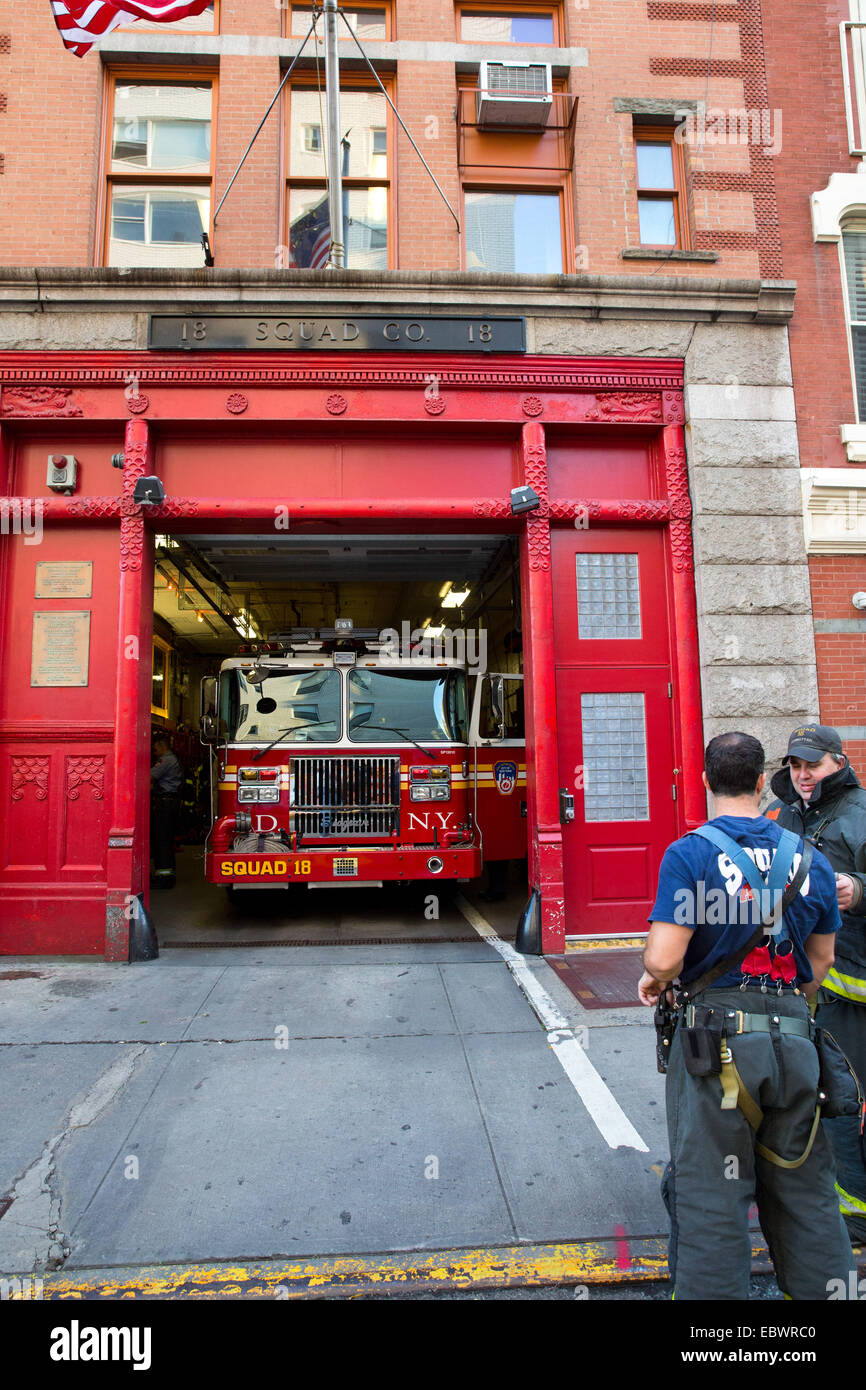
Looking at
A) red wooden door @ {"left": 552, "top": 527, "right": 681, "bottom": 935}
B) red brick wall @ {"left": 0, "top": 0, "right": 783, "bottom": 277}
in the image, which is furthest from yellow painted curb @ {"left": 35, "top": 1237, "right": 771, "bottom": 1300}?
red brick wall @ {"left": 0, "top": 0, "right": 783, "bottom": 277}

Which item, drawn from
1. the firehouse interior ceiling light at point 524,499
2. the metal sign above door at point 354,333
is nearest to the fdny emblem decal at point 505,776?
the firehouse interior ceiling light at point 524,499

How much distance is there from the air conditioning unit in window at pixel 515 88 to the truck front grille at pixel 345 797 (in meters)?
6.90

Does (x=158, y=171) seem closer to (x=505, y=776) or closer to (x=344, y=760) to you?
(x=344, y=760)

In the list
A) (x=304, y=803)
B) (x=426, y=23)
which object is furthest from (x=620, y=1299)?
(x=426, y=23)

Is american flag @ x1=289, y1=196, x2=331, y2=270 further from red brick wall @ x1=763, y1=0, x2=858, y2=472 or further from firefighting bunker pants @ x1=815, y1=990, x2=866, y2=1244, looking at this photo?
firefighting bunker pants @ x1=815, y1=990, x2=866, y2=1244

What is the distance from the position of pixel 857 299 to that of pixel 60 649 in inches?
355

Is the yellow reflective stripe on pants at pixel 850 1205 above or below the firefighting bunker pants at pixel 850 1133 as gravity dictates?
below

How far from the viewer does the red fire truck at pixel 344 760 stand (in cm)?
788

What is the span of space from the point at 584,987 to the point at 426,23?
9.75 m

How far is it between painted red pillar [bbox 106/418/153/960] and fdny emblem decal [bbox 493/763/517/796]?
4061mm

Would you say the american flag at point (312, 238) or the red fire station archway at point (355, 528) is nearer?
the red fire station archway at point (355, 528)

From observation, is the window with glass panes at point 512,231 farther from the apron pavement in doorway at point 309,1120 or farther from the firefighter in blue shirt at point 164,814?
the firefighter in blue shirt at point 164,814

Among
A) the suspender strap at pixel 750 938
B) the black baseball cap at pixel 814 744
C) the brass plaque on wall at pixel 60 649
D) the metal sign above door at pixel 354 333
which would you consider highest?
the metal sign above door at pixel 354 333
